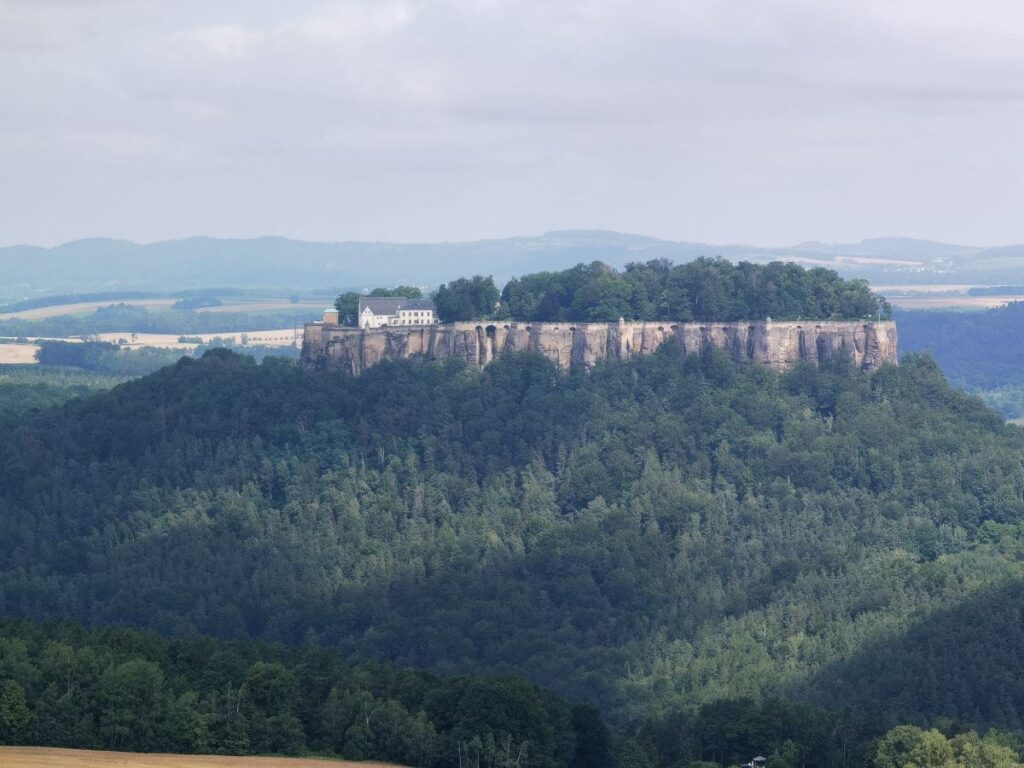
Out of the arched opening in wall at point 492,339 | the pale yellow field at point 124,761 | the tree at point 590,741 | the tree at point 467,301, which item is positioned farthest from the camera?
the tree at point 467,301

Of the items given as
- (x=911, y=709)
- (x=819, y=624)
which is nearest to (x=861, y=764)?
(x=911, y=709)

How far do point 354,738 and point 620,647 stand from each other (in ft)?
76.7

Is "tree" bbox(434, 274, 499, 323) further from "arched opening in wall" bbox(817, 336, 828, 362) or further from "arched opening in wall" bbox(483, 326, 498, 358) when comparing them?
"arched opening in wall" bbox(817, 336, 828, 362)

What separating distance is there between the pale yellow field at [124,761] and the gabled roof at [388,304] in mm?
54437

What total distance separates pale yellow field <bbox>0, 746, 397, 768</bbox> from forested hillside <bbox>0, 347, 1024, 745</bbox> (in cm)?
1763

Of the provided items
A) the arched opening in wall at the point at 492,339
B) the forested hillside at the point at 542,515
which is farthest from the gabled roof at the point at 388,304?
the forested hillside at the point at 542,515

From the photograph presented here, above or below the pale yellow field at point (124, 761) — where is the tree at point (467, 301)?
above

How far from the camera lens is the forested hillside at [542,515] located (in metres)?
98.4

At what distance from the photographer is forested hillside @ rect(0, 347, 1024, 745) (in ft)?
323

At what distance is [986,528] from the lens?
109 m

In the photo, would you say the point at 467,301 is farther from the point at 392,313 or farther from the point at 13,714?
the point at 13,714

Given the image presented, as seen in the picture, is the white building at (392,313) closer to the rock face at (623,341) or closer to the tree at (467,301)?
the tree at (467,301)

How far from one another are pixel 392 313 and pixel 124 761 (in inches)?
2263

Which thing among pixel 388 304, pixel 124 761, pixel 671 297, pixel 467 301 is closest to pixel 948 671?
pixel 124 761
